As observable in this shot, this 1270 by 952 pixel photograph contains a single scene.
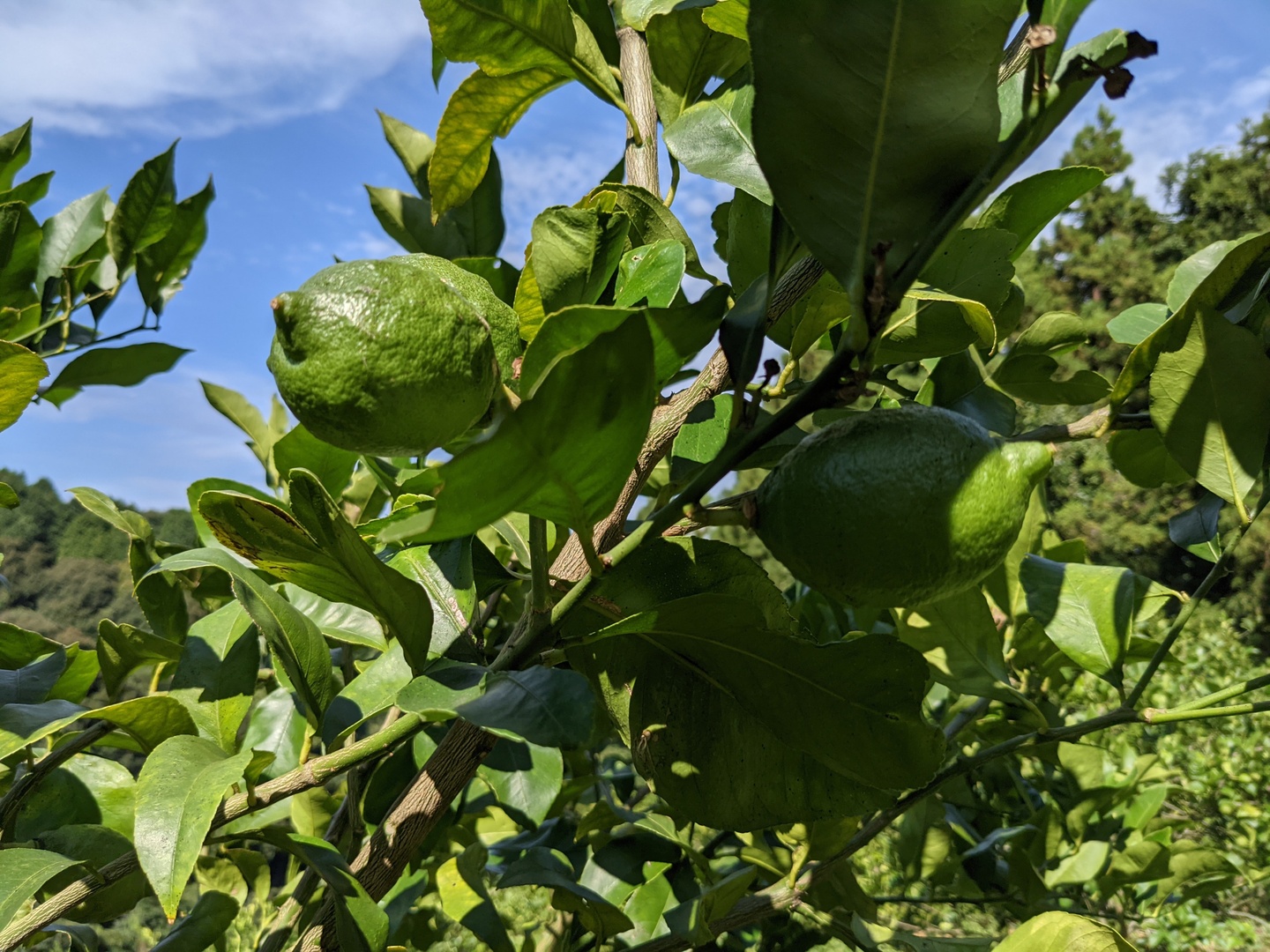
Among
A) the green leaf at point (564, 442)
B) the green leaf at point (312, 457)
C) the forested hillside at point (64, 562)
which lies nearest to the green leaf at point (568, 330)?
the green leaf at point (564, 442)

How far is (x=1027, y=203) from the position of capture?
0.54 m

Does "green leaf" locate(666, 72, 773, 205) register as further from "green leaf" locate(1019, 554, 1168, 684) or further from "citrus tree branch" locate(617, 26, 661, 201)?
"green leaf" locate(1019, 554, 1168, 684)

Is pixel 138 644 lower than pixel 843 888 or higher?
higher

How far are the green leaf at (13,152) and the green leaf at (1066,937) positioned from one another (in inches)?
58.4

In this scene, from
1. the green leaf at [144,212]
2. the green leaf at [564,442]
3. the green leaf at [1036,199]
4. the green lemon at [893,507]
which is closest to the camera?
the green leaf at [564,442]

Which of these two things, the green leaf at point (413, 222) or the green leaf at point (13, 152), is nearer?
the green leaf at point (413, 222)

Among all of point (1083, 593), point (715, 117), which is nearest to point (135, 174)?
point (715, 117)

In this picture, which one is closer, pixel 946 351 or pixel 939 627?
pixel 946 351

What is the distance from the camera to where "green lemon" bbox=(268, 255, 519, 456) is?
14.8 inches

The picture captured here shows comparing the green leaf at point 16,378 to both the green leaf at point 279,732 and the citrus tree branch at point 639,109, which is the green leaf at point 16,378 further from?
the citrus tree branch at point 639,109

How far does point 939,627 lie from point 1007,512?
371mm

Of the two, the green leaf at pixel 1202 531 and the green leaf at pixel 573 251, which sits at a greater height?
the green leaf at pixel 573 251

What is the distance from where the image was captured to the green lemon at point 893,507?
0.42m

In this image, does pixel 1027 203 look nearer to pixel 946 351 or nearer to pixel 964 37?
pixel 946 351
